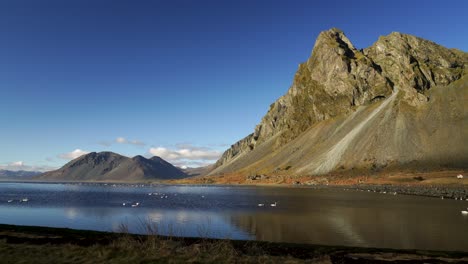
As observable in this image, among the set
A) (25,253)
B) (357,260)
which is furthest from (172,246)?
(357,260)

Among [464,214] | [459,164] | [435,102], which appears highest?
[435,102]

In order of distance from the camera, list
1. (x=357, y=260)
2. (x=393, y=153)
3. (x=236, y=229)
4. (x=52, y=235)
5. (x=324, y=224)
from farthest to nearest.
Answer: (x=393, y=153) < (x=324, y=224) < (x=236, y=229) < (x=52, y=235) < (x=357, y=260)

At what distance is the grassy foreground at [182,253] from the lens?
61.6 ft

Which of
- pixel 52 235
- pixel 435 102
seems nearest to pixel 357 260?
pixel 52 235

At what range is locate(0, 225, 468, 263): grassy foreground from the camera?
18781 millimetres

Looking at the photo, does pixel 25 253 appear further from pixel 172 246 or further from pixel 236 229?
pixel 236 229

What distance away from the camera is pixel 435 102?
632 feet

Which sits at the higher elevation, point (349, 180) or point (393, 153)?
point (393, 153)

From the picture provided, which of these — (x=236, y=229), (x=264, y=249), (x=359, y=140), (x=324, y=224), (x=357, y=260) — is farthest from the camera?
(x=359, y=140)

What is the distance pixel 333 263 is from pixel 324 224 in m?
24.5

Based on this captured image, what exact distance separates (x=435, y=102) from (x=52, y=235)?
202 m

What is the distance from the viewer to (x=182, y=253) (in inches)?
781

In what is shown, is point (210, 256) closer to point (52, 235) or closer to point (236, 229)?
point (52, 235)

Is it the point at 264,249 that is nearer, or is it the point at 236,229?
Result: the point at 264,249
